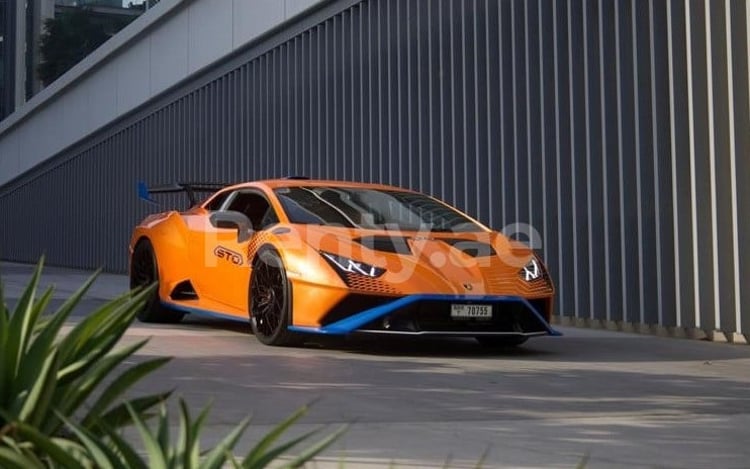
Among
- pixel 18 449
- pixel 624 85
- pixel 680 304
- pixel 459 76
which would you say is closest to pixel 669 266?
pixel 680 304

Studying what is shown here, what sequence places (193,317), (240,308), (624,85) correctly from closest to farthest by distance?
(240,308)
(624,85)
(193,317)

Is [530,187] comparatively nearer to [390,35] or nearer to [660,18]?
[660,18]

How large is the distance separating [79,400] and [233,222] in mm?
6401

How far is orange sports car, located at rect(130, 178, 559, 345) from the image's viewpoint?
7.89 metres

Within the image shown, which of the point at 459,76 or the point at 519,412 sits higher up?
the point at 459,76

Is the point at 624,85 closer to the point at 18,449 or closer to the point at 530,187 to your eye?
the point at 530,187

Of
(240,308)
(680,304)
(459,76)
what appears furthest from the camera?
(459,76)

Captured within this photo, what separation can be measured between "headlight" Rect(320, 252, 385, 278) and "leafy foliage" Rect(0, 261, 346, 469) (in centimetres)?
459

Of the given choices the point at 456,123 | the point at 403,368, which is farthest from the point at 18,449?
the point at 456,123

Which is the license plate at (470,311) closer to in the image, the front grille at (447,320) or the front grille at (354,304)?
the front grille at (447,320)

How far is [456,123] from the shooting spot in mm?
13953

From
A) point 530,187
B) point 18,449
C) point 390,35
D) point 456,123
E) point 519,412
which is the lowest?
point 519,412

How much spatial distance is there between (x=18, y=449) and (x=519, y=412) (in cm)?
375

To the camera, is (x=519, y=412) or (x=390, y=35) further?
(x=390, y=35)
